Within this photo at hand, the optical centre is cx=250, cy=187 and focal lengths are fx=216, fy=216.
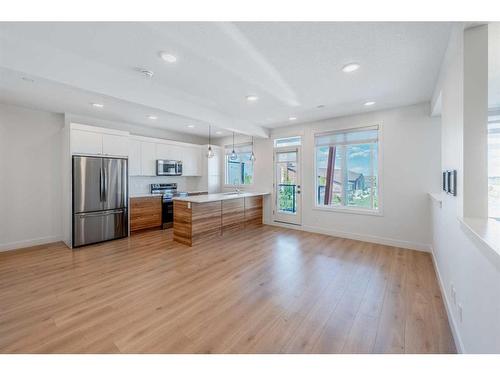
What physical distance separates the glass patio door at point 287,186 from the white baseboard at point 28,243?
16.0 feet

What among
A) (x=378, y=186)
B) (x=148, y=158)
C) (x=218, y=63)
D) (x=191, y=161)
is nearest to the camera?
(x=218, y=63)

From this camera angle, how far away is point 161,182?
607 centimetres

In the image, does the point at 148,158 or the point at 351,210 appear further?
the point at 148,158

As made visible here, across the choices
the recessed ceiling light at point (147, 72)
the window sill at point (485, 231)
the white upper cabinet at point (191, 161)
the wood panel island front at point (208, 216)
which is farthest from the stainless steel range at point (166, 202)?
the window sill at point (485, 231)

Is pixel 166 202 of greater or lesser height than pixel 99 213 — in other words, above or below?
above

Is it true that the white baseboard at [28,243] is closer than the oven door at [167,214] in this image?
Yes

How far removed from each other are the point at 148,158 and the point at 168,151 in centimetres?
60

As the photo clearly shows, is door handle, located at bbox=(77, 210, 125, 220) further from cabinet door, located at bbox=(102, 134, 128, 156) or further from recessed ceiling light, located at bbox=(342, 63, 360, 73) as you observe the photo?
recessed ceiling light, located at bbox=(342, 63, 360, 73)

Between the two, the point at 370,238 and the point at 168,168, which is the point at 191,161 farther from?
the point at 370,238

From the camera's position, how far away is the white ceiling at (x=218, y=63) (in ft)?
6.36

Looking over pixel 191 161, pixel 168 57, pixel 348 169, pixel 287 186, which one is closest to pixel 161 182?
pixel 191 161

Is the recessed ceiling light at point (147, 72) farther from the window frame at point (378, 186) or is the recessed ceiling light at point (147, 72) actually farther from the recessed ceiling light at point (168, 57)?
the window frame at point (378, 186)

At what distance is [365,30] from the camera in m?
1.94

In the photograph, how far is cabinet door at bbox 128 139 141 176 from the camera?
5027 mm
